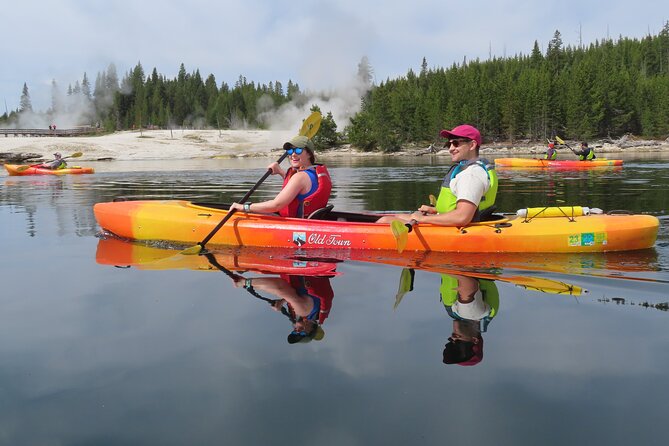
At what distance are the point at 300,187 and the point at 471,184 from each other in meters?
2.24

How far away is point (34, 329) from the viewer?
188 inches

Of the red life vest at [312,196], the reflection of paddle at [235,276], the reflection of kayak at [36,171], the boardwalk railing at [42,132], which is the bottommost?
the reflection of paddle at [235,276]

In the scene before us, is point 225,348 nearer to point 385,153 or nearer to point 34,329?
point 34,329

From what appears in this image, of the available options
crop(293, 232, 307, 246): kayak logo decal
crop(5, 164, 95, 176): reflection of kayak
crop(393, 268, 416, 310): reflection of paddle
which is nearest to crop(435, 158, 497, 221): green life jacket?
crop(393, 268, 416, 310): reflection of paddle

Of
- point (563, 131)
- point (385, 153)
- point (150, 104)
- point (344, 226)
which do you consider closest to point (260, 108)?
point (150, 104)

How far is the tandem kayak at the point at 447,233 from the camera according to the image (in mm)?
7355

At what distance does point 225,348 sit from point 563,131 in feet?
258

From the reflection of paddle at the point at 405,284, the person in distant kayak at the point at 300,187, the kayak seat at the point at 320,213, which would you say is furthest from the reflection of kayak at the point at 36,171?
the reflection of paddle at the point at 405,284

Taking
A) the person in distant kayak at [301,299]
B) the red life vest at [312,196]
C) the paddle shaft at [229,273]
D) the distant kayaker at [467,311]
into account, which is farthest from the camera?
the red life vest at [312,196]

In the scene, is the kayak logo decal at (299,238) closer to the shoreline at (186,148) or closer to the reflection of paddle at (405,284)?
the reflection of paddle at (405,284)

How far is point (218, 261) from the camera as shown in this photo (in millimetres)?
7469

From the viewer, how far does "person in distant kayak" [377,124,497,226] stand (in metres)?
6.71

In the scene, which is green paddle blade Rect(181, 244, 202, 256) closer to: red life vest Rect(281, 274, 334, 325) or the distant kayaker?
red life vest Rect(281, 274, 334, 325)

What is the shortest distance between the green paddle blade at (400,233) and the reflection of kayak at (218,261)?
0.81 metres
